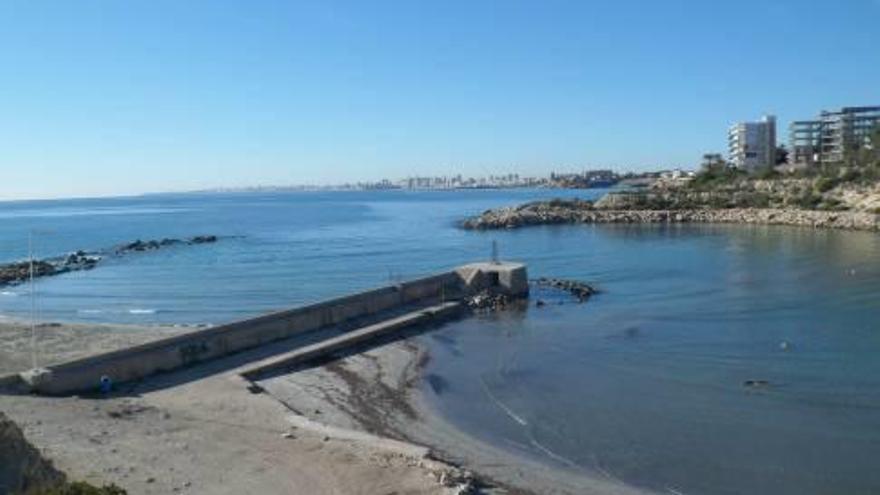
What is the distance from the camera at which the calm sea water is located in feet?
56.4

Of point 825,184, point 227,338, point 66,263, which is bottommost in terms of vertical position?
point 66,263

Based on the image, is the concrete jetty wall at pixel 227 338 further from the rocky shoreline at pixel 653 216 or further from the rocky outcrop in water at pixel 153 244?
the rocky shoreline at pixel 653 216

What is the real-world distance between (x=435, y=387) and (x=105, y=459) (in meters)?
10.2

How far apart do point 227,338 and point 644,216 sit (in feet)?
273

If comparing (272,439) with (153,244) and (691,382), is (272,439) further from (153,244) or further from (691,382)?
(153,244)

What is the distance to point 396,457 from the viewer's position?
50.2 ft

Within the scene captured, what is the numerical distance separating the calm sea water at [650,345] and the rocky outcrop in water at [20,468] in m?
9.09

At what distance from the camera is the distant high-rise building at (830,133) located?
535 feet

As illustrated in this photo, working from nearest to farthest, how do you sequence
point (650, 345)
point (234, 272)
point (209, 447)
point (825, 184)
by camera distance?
point (209, 447) < point (650, 345) < point (234, 272) < point (825, 184)

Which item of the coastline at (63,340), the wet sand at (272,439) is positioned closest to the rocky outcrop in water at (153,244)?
the coastline at (63,340)

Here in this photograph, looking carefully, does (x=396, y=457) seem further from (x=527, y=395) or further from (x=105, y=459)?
(x=527, y=395)

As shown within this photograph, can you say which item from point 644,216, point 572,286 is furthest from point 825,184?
point 572,286

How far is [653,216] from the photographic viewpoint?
103000 mm

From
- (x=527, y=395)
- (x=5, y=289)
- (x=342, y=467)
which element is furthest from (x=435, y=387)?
→ (x=5, y=289)
